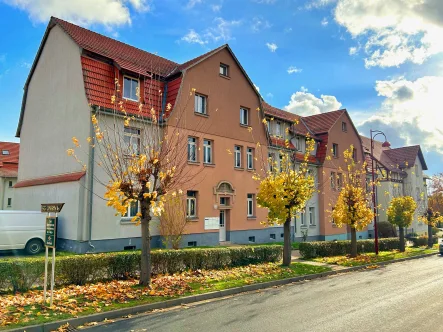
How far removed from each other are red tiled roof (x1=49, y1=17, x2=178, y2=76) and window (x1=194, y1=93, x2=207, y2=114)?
2.42 meters

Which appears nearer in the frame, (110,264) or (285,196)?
(110,264)

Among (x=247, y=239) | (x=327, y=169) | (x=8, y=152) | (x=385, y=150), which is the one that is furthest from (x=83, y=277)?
(x=385, y=150)

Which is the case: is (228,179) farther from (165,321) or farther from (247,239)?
(165,321)

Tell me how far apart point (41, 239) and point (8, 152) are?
2732 cm

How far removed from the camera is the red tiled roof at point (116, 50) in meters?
18.6

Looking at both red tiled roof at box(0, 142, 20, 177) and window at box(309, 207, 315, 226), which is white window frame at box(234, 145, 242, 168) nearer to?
window at box(309, 207, 315, 226)

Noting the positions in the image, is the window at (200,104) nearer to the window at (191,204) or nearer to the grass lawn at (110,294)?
the window at (191,204)

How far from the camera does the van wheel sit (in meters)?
16.7

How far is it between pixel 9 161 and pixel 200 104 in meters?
25.4

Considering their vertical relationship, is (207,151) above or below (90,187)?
above

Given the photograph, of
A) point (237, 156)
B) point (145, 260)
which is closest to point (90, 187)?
point (145, 260)

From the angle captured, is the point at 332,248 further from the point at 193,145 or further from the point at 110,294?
the point at 110,294

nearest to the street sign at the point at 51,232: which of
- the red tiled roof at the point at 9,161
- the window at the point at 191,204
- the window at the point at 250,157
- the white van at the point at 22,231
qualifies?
the white van at the point at 22,231

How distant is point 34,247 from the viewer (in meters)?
17.0
